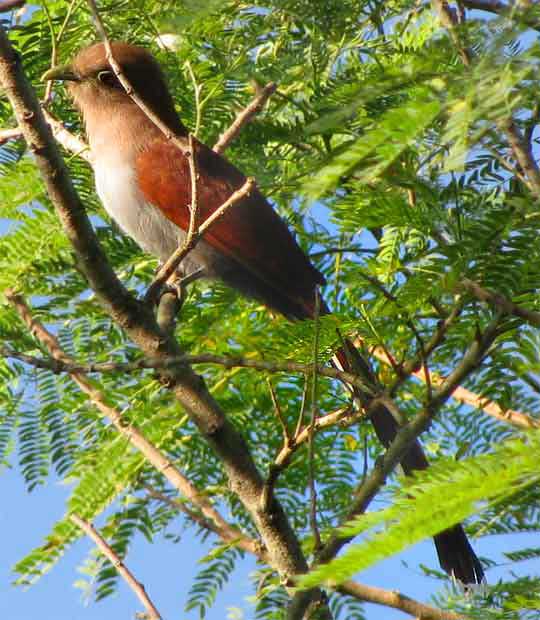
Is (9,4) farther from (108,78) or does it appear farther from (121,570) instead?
(108,78)

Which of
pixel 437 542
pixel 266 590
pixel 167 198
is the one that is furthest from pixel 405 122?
pixel 167 198

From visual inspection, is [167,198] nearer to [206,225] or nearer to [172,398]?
[172,398]

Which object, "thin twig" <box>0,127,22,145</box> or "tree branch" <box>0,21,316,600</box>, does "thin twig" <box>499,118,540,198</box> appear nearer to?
"tree branch" <box>0,21,316,600</box>

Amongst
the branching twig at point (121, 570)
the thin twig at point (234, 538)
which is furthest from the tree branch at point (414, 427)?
the branching twig at point (121, 570)

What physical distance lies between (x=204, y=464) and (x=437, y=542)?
3.19 feet

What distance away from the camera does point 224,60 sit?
2.94 meters

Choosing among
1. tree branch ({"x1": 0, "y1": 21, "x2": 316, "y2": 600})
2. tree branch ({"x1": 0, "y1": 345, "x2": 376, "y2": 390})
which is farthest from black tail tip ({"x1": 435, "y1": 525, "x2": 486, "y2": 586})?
tree branch ({"x1": 0, "y1": 345, "x2": 376, "y2": 390})

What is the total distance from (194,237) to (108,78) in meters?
2.42

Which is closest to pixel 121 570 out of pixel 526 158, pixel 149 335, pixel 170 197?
pixel 149 335

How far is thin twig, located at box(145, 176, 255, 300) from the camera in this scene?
212 cm

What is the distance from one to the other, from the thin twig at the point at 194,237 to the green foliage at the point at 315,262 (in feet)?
0.46

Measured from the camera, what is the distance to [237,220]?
157 inches

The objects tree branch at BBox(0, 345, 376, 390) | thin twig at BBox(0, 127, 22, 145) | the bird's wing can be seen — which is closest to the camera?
tree branch at BBox(0, 345, 376, 390)

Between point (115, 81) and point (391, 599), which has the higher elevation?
point (115, 81)
